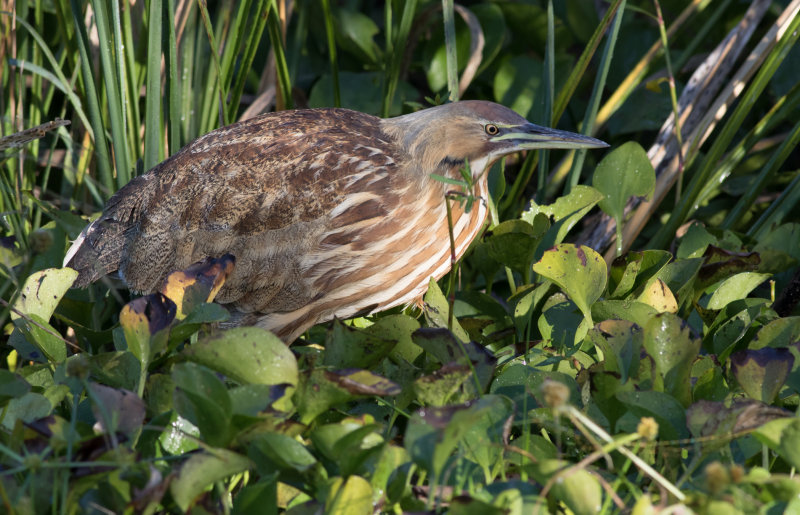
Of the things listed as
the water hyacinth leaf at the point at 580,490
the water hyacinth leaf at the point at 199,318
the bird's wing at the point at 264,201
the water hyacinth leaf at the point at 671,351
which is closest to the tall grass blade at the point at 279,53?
the bird's wing at the point at 264,201

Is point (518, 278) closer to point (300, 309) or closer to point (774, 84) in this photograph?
point (300, 309)

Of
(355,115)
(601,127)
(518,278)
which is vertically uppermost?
(355,115)

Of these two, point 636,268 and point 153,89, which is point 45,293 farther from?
point 636,268

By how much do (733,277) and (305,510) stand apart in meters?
0.90

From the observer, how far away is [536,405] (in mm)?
1284

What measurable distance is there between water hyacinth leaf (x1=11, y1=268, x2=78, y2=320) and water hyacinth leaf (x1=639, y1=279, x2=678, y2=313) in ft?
3.01

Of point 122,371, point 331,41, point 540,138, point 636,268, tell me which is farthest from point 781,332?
point 331,41

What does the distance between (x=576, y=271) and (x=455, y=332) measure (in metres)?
0.22

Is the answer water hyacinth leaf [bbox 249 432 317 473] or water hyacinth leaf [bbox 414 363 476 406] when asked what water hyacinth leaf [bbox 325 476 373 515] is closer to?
water hyacinth leaf [bbox 249 432 317 473]

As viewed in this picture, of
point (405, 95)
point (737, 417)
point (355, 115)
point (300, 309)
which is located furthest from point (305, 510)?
point (405, 95)

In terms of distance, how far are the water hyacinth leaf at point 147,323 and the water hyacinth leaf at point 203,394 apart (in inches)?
5.5

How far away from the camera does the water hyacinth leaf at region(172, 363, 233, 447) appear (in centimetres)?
101

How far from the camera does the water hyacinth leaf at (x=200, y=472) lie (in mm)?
953

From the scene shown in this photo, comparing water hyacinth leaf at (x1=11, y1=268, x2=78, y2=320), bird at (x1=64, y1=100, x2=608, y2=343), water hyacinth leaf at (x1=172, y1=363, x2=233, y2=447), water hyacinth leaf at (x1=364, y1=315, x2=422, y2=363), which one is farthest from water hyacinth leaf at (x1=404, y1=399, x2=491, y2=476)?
bird at (x1=64, y1=100, x2=608, y2=343)
